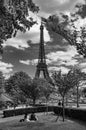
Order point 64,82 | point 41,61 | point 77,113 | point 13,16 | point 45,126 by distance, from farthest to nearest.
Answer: point 41,61
point 77,113
point 64,82
point 45,126
point 13,16

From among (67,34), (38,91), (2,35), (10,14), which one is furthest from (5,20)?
(38,91)

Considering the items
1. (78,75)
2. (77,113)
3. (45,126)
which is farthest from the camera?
(77,113)

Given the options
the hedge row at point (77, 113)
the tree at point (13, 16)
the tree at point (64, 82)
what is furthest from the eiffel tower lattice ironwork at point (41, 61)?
the tree at point (13, 16)

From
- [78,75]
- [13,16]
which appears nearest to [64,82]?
[78,75]

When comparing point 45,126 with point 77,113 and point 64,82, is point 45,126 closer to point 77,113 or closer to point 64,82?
point 64,82

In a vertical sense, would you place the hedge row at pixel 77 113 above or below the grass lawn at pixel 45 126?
above

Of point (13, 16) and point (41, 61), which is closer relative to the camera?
point (13, 16)

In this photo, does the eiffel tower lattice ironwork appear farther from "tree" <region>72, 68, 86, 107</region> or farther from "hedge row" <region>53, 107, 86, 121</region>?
"tree" <region>72, 68, 86, 107</region>

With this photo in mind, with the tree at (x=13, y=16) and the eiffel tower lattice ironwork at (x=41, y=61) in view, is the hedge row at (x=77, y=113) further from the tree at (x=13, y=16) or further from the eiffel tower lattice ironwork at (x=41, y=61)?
the eiffel tower lattice ironwork at (x=41, y=61)

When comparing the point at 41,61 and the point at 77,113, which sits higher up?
the point at 41,61

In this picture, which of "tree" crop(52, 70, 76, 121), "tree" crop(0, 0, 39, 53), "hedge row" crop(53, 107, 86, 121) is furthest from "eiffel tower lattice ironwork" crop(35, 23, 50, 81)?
"tree" crop(0, 0, 39, 53)

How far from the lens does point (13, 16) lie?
5.53 m

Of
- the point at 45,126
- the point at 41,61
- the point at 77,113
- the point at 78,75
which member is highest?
the point at 41,61

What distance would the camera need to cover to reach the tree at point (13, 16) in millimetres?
5225
